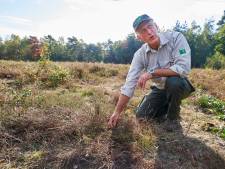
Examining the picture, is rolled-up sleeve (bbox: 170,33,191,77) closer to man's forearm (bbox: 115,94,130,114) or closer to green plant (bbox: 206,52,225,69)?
man's forearm (bbox: 115,94,130,114)

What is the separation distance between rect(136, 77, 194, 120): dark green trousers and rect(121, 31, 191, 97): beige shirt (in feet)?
0.49

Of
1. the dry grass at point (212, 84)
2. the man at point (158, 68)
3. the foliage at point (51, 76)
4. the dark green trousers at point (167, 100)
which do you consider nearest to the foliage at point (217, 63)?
the dry grass at point (212, 84)

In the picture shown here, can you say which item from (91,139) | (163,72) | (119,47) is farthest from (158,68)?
(119,47)

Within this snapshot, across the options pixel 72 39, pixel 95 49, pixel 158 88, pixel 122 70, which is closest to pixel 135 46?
pixel 95 49

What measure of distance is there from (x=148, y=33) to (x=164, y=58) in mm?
450

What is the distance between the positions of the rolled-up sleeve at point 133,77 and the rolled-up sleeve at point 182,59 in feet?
1.44

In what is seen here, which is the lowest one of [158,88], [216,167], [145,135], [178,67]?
[216,167]

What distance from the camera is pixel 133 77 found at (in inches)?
159

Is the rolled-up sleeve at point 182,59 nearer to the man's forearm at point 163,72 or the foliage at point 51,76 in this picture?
the man's forearm at point 163,72

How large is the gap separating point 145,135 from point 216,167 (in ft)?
2.62

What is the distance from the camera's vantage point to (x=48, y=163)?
10.3ft

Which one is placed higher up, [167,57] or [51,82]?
[167,57]

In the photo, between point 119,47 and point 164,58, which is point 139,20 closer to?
point 164,58

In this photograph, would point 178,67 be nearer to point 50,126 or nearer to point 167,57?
point 167,57
